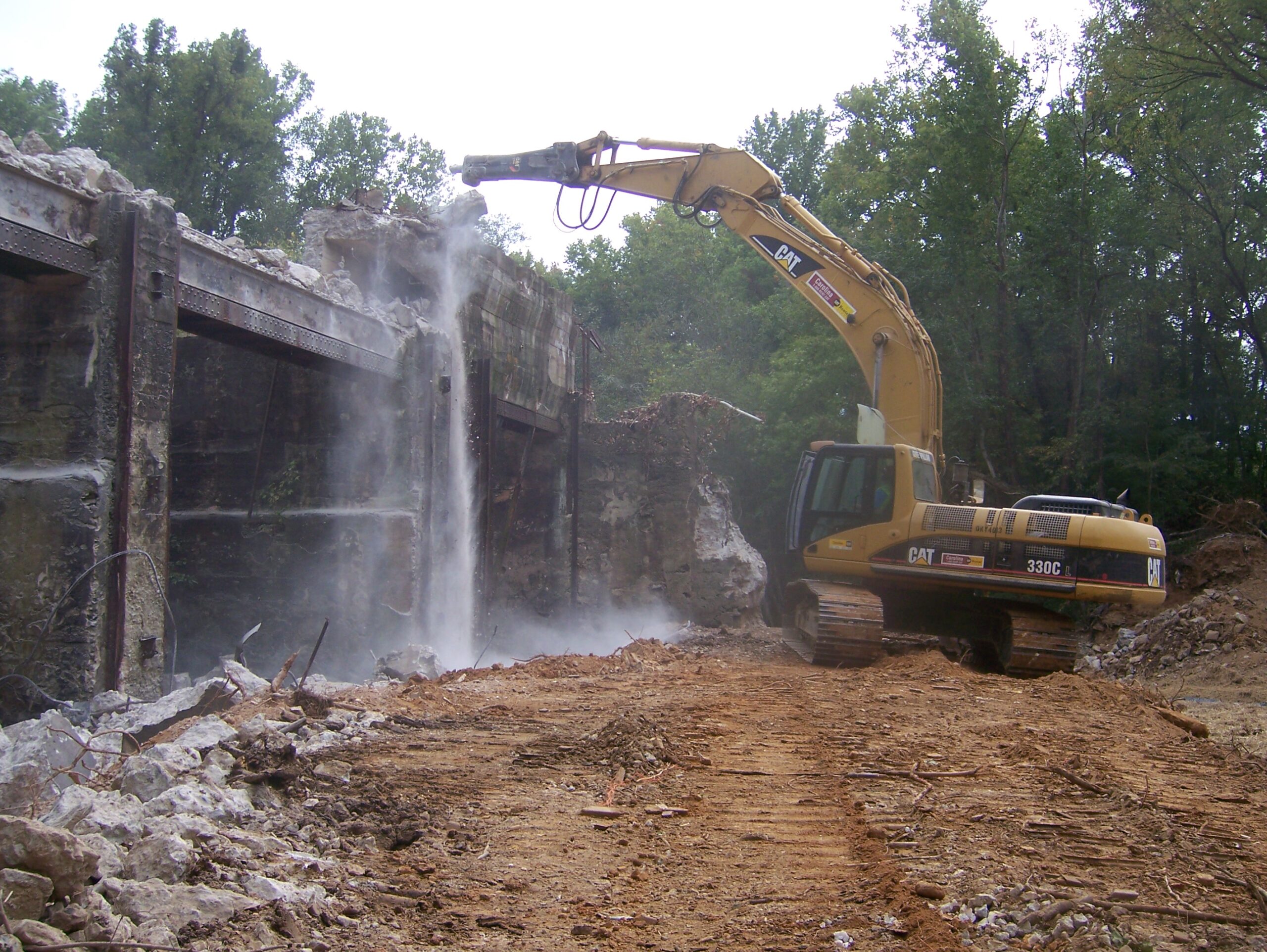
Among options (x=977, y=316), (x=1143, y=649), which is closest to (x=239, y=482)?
(x=1143, y=649)

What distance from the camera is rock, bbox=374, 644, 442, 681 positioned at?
369 inches

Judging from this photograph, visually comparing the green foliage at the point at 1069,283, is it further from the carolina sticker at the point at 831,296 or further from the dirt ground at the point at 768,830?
the dirt ground at the point at 768,830

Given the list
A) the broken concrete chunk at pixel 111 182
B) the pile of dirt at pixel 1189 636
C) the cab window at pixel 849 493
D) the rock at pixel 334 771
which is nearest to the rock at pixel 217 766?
the rock at pixel 334 771

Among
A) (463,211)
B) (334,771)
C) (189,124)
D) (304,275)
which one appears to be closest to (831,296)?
(463,211)

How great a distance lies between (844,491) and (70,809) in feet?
28.7

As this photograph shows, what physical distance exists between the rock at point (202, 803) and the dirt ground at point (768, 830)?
0.24 m

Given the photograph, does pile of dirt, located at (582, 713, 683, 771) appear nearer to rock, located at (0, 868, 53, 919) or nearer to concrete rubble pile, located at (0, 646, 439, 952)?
concrete rubble pile, located at (0, 646, 439, 952)

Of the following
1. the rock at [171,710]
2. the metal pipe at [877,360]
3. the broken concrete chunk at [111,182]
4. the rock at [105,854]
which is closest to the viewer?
the rock at [105,854]

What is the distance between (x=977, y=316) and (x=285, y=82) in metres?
26.2

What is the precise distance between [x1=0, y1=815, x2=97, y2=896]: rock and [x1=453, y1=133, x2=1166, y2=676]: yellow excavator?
8115 millimetres

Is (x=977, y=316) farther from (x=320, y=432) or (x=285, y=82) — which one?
(x=285, y=82)

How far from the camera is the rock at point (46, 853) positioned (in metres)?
2.92

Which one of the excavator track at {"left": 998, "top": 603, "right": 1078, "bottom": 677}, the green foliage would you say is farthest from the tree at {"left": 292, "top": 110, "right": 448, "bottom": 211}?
the excavator track at {"left": 998, "top": 603, "right": 1078, "bottom": 677}

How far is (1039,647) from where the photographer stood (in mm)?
10375
